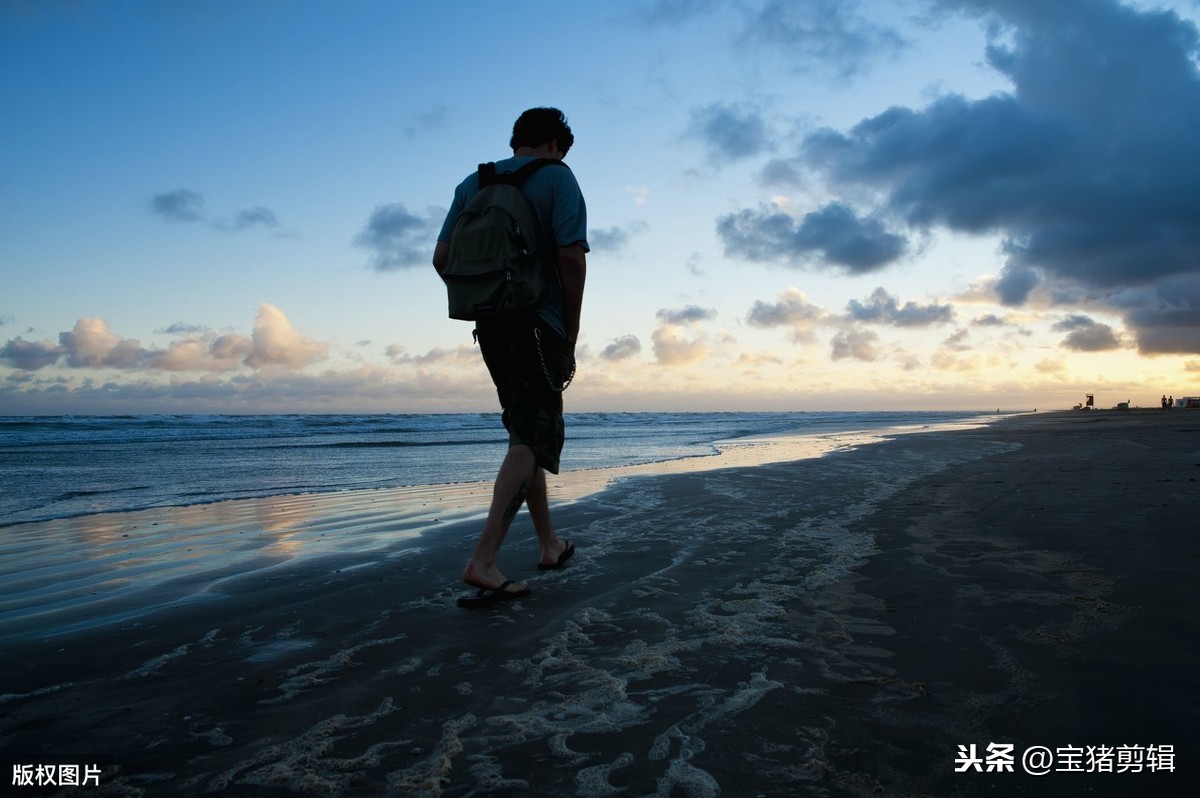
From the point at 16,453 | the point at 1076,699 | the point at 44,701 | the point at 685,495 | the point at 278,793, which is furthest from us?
the point at 16,453

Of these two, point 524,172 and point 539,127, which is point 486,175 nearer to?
point 524,172

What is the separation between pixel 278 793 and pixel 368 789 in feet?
0.62

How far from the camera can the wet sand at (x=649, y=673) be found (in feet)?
5.11

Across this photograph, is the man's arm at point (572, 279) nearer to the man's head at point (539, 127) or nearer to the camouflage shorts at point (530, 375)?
the camouflage shorts at point (530, 375)

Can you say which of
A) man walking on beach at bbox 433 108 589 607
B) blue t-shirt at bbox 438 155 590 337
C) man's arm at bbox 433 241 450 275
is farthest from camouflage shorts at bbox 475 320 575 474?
man's arm at bbox 433 241 450 275

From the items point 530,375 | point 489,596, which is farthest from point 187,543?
point 530,375

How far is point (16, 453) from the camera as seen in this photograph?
55.0ft

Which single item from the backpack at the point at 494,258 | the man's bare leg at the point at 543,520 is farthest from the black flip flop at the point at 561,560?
the backpack at the point at 494,258

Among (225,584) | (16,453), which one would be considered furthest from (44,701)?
(16,453)

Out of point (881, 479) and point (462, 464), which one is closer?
point (881, 479)

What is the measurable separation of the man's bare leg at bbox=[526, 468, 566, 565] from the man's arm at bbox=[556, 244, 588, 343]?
2.61ft

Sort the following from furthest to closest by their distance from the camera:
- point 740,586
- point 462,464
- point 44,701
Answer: point 462,464 → point 740,586 → point 44,701

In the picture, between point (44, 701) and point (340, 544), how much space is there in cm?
266

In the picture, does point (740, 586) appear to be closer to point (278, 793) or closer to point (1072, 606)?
point (1072, 606)
